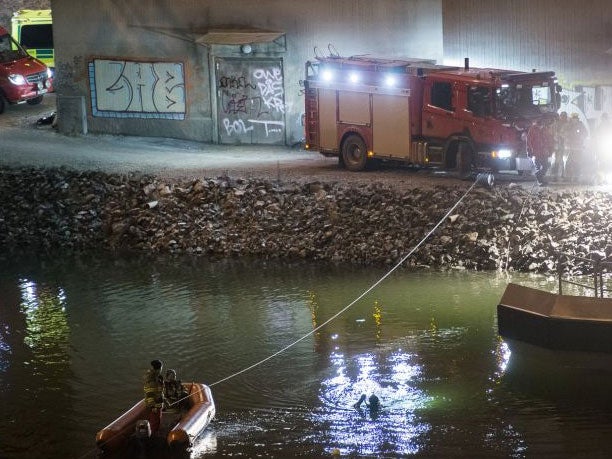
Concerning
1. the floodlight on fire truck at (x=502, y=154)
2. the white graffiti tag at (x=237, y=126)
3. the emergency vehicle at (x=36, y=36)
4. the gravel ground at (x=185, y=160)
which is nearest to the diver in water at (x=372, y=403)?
the gravel ground at (x=185, y=160)

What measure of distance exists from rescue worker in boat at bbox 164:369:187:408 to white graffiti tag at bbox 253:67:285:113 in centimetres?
1755

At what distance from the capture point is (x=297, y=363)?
1756cm

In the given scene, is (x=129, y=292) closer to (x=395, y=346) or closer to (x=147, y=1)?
(x=395, y=346)

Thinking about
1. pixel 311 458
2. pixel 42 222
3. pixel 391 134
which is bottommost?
pixel 311 458

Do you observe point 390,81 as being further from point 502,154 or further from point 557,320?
point 557,320

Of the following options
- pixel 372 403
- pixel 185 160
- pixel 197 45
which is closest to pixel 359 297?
pixel 372 403

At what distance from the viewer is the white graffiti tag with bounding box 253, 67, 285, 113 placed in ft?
103

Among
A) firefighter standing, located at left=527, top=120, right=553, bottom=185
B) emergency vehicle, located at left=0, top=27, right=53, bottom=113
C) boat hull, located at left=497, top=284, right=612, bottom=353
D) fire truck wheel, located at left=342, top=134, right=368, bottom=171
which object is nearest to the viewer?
boat hull, located at left=497, top=284, right=612, bottom=353

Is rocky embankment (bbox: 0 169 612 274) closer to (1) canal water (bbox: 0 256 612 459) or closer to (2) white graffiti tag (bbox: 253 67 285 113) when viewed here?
(1) canal water (bbox: 0 256 612 459)

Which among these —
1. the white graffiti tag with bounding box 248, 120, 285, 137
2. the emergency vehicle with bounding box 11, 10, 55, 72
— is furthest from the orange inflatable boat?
the emergency vehicle with bounding box 11, 10, 55, 72

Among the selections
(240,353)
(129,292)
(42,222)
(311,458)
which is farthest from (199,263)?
(311,458)

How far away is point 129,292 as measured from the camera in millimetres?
22453

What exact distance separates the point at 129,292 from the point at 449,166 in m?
8.32

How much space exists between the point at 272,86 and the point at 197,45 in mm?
2559
